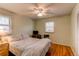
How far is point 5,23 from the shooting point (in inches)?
73.7

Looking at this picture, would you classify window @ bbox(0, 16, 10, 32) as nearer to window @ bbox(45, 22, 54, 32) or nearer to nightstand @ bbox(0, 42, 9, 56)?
nightstand @ bbox(0, 42, 9, 56)

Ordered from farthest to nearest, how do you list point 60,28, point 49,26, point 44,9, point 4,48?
point 60,28 → point 49,26 → point 44,9 → point 4,48

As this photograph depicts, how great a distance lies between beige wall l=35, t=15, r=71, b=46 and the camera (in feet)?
6.87

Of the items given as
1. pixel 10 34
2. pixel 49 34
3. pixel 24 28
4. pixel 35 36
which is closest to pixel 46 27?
pixel 49 34

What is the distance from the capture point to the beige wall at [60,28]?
2.09 meters

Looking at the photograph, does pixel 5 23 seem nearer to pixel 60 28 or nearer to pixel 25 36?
pixel 25 36

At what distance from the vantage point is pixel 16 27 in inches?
78.8

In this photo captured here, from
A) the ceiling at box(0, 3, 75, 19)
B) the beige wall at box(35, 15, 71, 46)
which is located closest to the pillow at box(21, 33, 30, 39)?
the beige wall at box(35, 15, 71, 46)

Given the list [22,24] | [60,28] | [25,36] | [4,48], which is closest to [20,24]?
[22,24]

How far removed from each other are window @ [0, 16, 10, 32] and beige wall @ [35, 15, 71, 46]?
2.15 ft

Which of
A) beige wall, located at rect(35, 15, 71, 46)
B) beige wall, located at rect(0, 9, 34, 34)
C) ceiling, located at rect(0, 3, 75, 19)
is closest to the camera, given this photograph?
ceiling, located at rect(0, 3, 75, 19)

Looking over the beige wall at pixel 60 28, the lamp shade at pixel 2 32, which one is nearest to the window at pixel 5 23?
the lamp shade at pixel 2 32

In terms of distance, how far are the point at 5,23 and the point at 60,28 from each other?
158 centimetres

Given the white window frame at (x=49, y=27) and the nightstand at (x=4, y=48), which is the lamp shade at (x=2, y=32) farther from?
the white window frame at (x=49, y=27)
